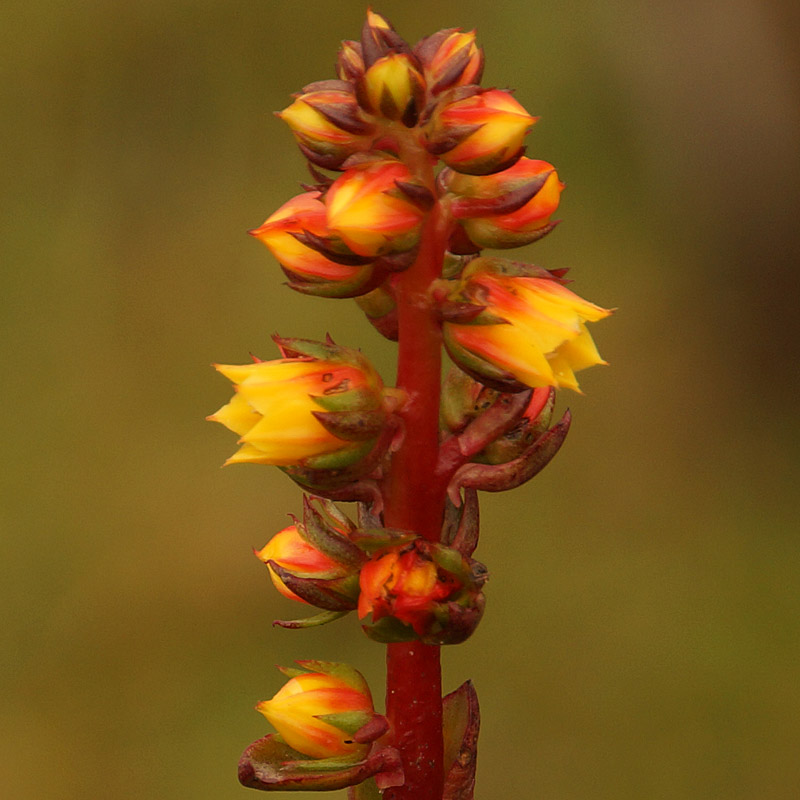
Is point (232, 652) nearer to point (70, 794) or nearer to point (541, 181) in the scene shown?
point (70, 794)

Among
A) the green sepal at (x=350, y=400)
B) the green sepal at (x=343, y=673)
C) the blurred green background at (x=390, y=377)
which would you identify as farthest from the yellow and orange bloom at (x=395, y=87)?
the blurred green background at (x=390, y=377)

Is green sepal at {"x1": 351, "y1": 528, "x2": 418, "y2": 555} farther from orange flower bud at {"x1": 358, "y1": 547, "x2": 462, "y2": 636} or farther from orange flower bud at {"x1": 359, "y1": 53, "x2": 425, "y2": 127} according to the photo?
orange flower bud at {"x1": 359, "y1": 53, "x2": 425, "y2": 127}

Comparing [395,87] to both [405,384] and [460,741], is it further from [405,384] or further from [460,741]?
[460,741]

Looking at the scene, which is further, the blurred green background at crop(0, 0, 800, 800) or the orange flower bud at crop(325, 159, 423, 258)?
the blurred green background at crop(0, 0, 800, 800)

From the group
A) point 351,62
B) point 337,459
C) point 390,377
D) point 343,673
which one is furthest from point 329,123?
point 390,377

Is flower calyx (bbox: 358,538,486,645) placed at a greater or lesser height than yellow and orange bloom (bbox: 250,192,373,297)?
lesser

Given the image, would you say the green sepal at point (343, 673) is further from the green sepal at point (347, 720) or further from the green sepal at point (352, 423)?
the green sepal at point (352, 423)

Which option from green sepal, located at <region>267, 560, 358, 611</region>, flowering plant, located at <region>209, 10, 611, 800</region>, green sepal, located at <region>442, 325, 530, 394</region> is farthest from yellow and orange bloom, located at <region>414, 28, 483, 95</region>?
green sepal, located at <region>267, 560, 358, 611</region>
